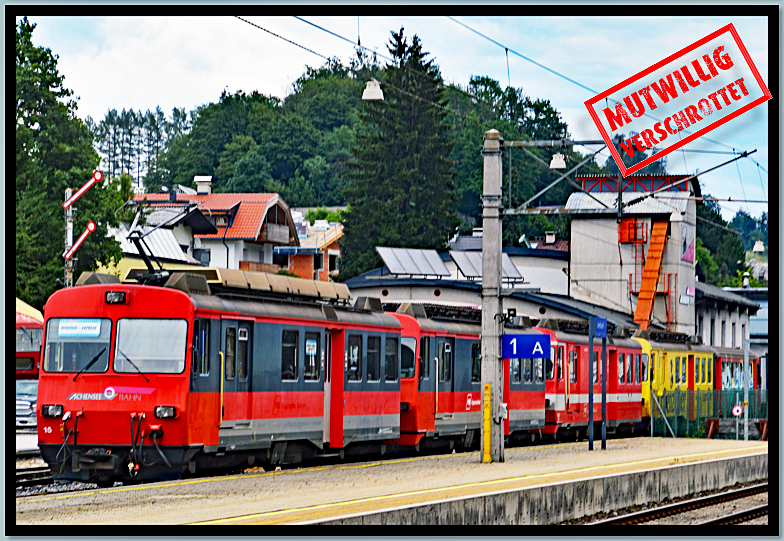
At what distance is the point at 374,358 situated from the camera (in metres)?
20.6

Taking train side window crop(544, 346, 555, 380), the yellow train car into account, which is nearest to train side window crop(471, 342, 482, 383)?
train side window crop(544, 346, 555, 380)

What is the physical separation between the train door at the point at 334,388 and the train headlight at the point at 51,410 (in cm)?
497

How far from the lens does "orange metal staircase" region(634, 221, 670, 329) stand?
51812mm

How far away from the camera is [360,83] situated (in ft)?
399

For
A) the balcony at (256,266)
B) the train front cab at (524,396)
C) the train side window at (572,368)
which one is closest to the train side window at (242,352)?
A: the train front cab at (524,396)

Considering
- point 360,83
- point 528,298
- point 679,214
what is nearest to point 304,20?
point 528,298

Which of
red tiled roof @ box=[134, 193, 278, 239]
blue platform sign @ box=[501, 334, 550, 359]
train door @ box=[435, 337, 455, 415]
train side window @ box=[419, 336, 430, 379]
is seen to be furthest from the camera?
red tiled roof @ box=[134, 193, 278, 239]

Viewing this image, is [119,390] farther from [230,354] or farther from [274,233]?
[274,233]

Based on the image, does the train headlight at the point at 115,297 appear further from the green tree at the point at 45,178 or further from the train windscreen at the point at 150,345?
the green tree at the point at 45,178

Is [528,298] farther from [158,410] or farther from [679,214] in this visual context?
[158,410]

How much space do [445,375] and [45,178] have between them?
50.6ft

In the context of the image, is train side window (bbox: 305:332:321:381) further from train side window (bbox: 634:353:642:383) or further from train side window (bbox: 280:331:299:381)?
train side window (bbox: 634:353:642:383)

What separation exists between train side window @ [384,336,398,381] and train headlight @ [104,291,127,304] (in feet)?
21.5

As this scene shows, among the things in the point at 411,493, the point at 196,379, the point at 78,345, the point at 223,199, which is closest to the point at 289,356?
the point at 196,379
